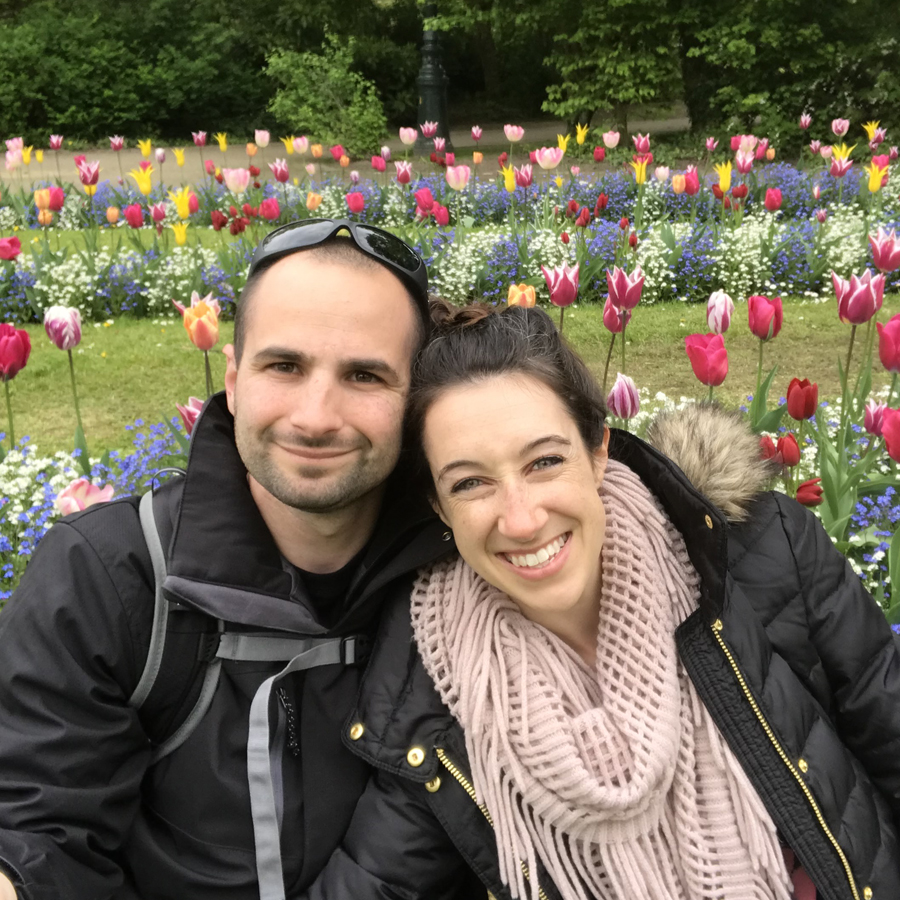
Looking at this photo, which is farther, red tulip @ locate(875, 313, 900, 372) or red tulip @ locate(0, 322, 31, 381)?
red tulip @ locate(0, 322, 31, 381)

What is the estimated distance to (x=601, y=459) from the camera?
1.81 m

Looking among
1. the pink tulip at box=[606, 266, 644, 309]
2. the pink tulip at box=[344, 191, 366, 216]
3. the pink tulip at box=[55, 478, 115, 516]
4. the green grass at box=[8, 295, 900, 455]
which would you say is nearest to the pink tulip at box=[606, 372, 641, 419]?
the pink tulip at box=[606, 266, 644, 309]

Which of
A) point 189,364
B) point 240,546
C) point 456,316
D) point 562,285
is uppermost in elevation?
point 456,316

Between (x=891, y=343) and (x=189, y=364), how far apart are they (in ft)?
13.8

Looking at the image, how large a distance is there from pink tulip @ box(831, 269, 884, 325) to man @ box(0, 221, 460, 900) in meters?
1.57

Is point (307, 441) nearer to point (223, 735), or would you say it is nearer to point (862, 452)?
point (223, 735)

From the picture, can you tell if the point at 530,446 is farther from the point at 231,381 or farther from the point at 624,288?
the point at 624,288

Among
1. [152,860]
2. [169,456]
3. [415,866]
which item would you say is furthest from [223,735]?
[169,456]

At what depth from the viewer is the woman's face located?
62.8 inches

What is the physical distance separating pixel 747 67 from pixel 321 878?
1341 cm

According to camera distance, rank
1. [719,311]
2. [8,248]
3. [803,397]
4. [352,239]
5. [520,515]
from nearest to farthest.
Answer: [520,515] → [352,239] → [803,397] → [719,311] → [8,248]

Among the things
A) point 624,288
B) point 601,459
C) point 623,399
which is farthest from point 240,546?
point 624,288

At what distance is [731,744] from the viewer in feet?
5.39

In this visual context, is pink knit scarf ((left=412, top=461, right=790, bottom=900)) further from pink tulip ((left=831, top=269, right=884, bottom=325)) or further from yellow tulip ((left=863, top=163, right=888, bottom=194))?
yellow tulip ((left=863, top=163, right=888, bottom=194))
